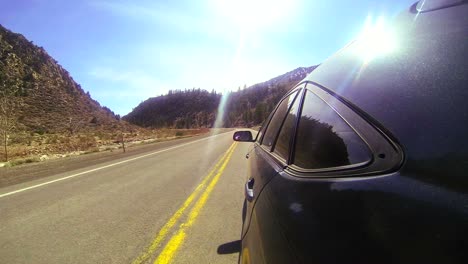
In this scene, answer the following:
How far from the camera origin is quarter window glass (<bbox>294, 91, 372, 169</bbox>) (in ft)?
4.98

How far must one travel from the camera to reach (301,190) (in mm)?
1711

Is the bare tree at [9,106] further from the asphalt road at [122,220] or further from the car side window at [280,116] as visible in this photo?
the car side window at [280,116]

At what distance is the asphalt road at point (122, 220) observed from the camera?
4.50 metres

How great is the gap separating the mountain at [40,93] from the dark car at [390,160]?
148ft

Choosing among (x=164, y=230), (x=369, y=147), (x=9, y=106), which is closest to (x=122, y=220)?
(x=164, y=230)

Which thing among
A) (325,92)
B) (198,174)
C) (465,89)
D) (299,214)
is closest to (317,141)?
(325,92)

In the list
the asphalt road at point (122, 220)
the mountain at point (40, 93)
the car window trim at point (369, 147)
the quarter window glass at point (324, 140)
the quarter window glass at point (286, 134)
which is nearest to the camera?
the car window trim at point (369, 147)

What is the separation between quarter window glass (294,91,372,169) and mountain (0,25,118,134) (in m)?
44.8

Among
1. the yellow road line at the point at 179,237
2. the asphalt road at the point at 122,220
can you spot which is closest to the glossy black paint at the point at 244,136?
the asphalt road at the point at 122,220

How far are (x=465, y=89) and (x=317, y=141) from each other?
827 millimetres

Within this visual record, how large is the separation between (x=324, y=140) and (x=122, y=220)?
477 centimetres

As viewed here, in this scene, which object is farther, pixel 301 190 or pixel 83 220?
pixel 83 220

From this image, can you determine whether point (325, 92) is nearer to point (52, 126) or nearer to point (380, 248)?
point (380, 248)

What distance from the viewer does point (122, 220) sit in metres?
5.93
